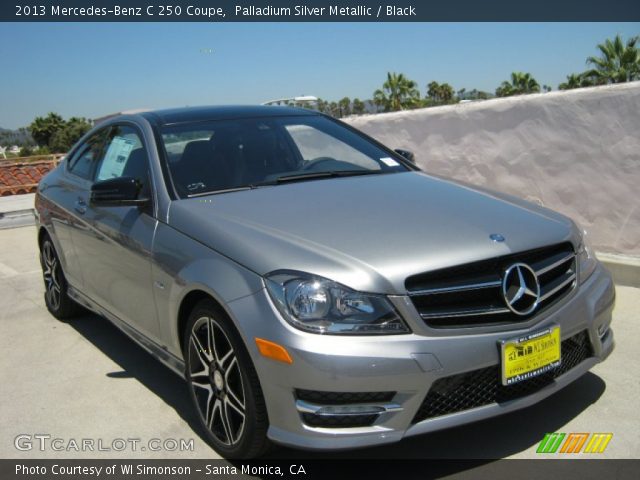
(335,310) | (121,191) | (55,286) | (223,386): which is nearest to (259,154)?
(121,191)

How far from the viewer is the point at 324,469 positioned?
2.90 metres

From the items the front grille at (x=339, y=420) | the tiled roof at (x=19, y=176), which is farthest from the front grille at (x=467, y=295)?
the tiled roof at (x=19, y=176)

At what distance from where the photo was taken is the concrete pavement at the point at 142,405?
303cm

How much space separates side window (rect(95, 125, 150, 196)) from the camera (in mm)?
3766

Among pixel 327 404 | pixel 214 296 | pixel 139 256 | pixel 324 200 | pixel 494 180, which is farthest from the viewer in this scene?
pixel 494 180

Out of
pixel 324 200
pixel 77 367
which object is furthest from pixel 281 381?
pixel 77 367

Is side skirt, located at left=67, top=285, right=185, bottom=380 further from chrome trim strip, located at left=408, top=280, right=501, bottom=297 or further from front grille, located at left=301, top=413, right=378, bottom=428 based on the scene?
chrome trim strip, located at left=408, top=280, right=501, bottom=297

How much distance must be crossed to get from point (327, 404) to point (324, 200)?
1.09 m

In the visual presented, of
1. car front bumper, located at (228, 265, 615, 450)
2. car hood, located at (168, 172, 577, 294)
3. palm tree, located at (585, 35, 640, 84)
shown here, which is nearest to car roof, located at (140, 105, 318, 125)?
car hood, located at (168, 172, 577, 294)

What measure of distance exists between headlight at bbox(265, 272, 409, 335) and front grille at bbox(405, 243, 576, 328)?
127mm

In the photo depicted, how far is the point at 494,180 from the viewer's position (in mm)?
6414

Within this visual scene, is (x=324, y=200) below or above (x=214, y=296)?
above

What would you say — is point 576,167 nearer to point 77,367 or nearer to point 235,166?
point 235,166

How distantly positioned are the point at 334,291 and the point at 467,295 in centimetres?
52
